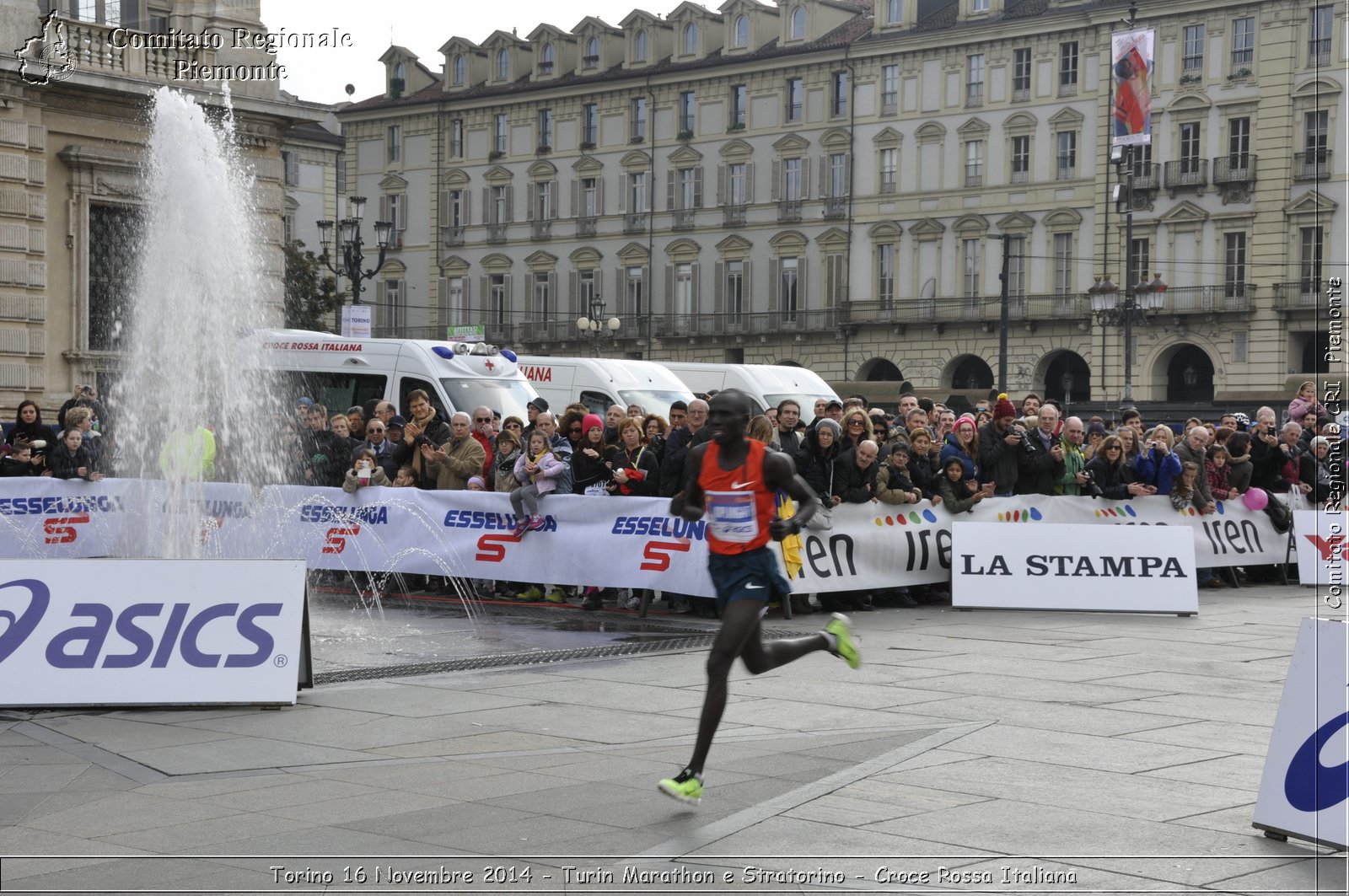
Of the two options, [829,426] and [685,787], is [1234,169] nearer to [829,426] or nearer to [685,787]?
[829,426]

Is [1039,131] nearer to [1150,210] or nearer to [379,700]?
[1150,210]

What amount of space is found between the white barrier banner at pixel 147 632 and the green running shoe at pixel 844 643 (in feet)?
11.2

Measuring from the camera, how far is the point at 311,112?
98.2 ft

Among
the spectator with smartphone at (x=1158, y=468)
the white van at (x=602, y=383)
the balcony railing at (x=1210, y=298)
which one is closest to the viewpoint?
the spectator with smartphone at (x=1158, y=468)

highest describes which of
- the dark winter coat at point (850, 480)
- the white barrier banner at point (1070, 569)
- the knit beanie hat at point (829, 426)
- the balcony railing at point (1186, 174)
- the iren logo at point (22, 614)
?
the balcony railing at point (1186, 174)

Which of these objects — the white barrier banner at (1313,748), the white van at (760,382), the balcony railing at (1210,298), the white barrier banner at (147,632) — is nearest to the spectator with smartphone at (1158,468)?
the white barrier banner at (147,632)

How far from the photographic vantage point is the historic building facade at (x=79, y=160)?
26.2 meters

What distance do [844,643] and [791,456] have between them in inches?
296

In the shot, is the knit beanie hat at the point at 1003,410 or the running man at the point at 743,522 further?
the knit beanie hat at the point at 1003,410

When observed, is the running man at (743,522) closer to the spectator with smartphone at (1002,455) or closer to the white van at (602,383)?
the spectator with smartphone at (1002,455)

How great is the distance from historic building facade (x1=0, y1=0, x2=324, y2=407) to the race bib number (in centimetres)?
2109

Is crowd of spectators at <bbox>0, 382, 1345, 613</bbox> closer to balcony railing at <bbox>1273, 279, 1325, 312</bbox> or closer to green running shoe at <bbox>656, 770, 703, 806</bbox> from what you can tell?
green running shoe at <bbox>656, 770, 703, 806</bbox>

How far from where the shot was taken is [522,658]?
487 inches

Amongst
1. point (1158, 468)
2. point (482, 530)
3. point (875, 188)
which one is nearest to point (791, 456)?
point (482, 530)
